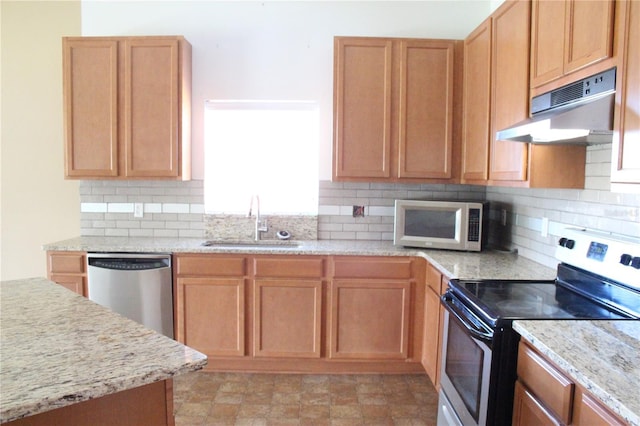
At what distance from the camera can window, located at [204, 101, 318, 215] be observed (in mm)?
3592

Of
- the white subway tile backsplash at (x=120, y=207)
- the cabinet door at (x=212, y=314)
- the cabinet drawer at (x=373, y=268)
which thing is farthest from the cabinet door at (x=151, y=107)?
the cabinet drawer at (x=373, y=268)

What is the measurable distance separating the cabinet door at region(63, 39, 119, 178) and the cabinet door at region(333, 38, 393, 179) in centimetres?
164

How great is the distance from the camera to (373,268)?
3035 millimetres

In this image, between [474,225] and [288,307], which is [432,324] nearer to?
[474,225]

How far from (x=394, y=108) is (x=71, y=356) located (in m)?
2.59

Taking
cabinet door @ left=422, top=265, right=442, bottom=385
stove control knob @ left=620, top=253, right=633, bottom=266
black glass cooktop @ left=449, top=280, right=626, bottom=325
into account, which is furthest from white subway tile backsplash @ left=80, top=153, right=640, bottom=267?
stove control knob @ left=620, top=253, right=633, bottom=266

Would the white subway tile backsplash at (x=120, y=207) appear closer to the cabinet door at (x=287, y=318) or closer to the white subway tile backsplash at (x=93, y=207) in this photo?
the white subway tile backsplash at (x=93, y=207)

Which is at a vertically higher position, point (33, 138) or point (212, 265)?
point (33, 138)

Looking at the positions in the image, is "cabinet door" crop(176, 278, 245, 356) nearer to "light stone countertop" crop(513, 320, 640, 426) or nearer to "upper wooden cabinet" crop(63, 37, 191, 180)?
"upper wooden cabinet" crop(63, 37, 191, 180)

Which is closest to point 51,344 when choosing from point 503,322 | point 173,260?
point 503,322

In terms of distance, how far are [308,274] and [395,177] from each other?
0.95 m

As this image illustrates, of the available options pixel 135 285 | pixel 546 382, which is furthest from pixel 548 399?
pixel 135 285

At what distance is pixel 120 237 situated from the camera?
3.57 meters

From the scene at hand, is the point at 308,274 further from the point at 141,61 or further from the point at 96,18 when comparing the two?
the point at 96,18
